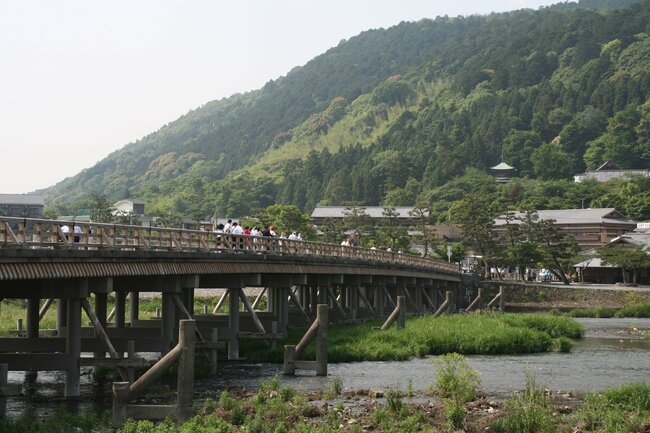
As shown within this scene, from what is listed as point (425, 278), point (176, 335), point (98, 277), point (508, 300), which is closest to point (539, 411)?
point (98, 277)

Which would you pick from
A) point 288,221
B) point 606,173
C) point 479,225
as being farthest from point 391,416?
point 606,173

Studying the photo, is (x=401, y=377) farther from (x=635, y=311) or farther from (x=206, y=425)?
(x=635, y=311)

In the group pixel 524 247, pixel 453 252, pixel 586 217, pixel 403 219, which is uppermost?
pixel 403 219

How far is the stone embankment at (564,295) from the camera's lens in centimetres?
9831

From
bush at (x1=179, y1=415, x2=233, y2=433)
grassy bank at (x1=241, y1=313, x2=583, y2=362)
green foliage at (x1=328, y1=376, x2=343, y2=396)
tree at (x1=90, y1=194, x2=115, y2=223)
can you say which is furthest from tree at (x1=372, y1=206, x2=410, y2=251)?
bush at (x1=179, y1=415, x2=233, y2=433)

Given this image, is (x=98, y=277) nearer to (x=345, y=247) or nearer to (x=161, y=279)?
(x=161, y=279)

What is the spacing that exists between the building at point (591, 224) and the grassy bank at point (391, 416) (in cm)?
10772

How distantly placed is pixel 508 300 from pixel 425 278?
28838 mm

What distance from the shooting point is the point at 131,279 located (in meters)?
36.2

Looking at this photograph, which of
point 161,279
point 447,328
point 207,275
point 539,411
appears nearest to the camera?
point 539,411

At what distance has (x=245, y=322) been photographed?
4991 centimetres

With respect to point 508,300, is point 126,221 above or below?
above

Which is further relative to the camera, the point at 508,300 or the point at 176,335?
the point at 508,300

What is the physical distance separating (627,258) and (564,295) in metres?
11.6
